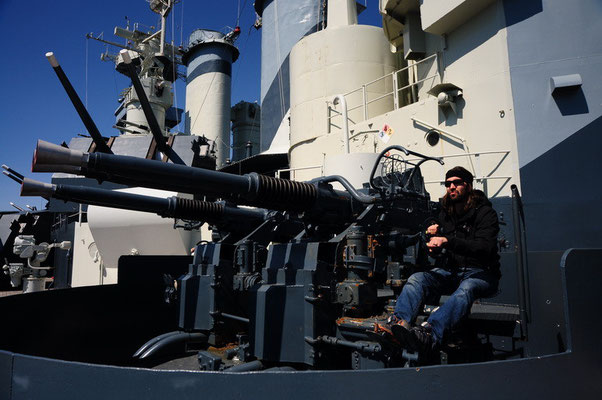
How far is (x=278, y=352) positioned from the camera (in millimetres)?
3721

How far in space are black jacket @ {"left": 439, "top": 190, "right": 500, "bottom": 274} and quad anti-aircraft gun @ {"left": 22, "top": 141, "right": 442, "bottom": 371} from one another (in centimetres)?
65

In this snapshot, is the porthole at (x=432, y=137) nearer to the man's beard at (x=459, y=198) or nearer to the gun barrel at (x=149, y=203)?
the gun barrel at (x=149, y=203)

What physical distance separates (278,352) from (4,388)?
6.64 feet

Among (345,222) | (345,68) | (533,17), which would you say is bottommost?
(345,222)

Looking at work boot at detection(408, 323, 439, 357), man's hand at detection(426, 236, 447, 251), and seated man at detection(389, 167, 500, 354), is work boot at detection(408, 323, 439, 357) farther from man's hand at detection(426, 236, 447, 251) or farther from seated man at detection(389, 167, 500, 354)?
man's hand at detection(426, 236, 447, 251)

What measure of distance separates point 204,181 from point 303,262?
1081 mm

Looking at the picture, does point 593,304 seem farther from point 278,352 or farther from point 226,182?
point 226,182

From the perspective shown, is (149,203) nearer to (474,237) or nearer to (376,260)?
(376,260)

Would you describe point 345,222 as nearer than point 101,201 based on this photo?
Yes

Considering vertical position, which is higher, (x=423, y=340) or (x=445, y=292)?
(x=445, y=292)

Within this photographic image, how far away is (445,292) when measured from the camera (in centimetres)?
328

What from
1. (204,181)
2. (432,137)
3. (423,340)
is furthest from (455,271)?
A: (432,137)

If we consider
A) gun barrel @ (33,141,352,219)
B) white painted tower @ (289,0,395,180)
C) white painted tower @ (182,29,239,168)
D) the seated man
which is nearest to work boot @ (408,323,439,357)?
the seated man

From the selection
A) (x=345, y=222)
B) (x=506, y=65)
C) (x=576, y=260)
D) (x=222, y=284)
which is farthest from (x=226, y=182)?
(x=506, y=65)
